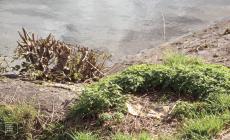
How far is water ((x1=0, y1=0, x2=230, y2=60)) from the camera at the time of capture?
1018cm

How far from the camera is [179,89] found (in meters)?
5.92

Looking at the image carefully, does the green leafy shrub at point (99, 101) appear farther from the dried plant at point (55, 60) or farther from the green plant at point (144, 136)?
the dried plant at point (55, 60)

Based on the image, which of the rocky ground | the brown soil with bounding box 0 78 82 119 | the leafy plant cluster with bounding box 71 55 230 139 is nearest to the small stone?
the rocky ground

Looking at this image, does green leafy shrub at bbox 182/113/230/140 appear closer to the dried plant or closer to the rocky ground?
the rocky ground

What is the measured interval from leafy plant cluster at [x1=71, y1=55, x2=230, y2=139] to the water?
11.4 feet

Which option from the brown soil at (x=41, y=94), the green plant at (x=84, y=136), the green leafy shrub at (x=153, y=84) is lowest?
the green plant at (x=84, y=136)

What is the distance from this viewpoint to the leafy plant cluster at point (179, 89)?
17.8 ft

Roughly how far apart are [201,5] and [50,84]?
7.05 metres

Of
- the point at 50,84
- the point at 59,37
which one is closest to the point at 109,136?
the point at 50,84

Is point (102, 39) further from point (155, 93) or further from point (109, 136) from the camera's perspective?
point (109, 136)

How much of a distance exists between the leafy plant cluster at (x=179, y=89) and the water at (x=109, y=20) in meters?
3.46

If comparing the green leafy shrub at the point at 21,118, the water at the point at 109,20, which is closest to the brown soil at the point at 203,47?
the water at the point at 109,20

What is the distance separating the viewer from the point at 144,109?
5730mm

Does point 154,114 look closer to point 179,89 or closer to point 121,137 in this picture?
point 179,89
